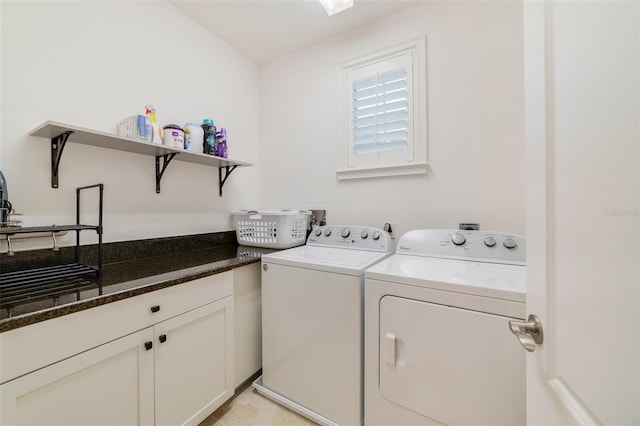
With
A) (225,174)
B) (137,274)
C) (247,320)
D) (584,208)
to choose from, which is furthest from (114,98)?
(584,208)

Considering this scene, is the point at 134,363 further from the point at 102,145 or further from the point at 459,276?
the point at 459,276

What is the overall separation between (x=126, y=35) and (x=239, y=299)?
177 centimetres

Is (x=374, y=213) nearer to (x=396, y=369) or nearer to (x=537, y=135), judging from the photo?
(x=396, y=369)

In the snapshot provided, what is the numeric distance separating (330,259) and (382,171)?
0.86 m

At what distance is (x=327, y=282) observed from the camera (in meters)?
1.30

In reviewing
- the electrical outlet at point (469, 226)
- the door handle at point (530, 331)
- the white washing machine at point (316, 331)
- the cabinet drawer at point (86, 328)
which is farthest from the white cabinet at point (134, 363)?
the electrical outlet at point (469, 226)

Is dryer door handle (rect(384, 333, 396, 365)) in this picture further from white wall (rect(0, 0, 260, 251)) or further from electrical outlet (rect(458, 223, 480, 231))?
white wall (rect(0, 0, 260, 251))

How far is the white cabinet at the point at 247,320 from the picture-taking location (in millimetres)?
1522

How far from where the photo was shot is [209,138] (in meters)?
1.83

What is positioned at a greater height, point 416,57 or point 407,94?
point 416,57

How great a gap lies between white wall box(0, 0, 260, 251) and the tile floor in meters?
1.19

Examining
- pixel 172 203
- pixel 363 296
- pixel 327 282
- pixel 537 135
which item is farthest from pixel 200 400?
pixel 537 135

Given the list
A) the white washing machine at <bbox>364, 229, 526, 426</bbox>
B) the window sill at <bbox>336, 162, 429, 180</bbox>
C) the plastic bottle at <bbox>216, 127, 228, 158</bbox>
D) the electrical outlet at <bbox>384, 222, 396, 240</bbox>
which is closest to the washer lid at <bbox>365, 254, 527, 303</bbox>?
the white washing machine at <bbox>364, 229, 526, 426</bbox>

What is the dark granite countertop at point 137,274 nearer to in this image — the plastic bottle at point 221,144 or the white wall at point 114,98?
the white wall at point 114,98
